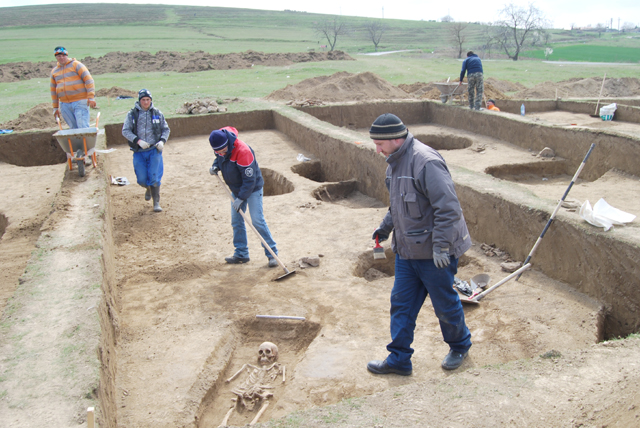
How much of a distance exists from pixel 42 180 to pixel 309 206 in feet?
18.0

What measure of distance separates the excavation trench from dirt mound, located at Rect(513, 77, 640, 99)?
1119 cm

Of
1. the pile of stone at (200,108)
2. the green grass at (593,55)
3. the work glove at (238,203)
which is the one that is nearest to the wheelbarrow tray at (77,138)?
the work glove at (238,203)

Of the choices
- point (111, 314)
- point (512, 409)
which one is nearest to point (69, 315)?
point (111, 314)

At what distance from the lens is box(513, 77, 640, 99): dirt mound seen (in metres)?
19.7

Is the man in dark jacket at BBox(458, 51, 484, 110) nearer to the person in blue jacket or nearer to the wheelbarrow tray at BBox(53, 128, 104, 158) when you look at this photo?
the person in blue jacket

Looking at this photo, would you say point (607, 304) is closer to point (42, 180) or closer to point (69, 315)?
point (69, 315)

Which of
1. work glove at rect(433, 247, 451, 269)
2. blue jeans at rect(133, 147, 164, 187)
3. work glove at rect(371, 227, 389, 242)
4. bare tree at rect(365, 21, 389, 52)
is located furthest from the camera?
bare tree at rect(365, 21, 389, 52)

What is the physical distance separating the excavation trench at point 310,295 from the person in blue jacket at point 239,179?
0.28 m

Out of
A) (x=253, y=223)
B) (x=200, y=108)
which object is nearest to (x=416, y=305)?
(x=253, y=223)

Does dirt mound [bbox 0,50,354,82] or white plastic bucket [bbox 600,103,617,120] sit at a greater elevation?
dirt mound [bbox 0,50,354,82]

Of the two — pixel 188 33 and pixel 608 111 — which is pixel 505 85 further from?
pixel 188 33

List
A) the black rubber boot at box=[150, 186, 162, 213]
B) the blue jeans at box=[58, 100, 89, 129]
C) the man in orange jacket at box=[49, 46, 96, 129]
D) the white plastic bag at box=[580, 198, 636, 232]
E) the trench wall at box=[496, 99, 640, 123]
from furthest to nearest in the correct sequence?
1. the trench wall at box=[496, 99, 640, 123]
2. the blue jeans at box=[58, 100, 89, 129]
3. the man in orange jacket at box=[49, 46, 96, 129]
4. the black rubber boot at box=[150, 186, 162, 213]
5. the white plastic bag at box=[580, 198, 636, 232]

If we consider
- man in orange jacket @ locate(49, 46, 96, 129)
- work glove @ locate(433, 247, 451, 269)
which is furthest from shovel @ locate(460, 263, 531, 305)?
man in orange jacket @ locate(49, 46, 96, 129)

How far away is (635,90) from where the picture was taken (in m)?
20.3
